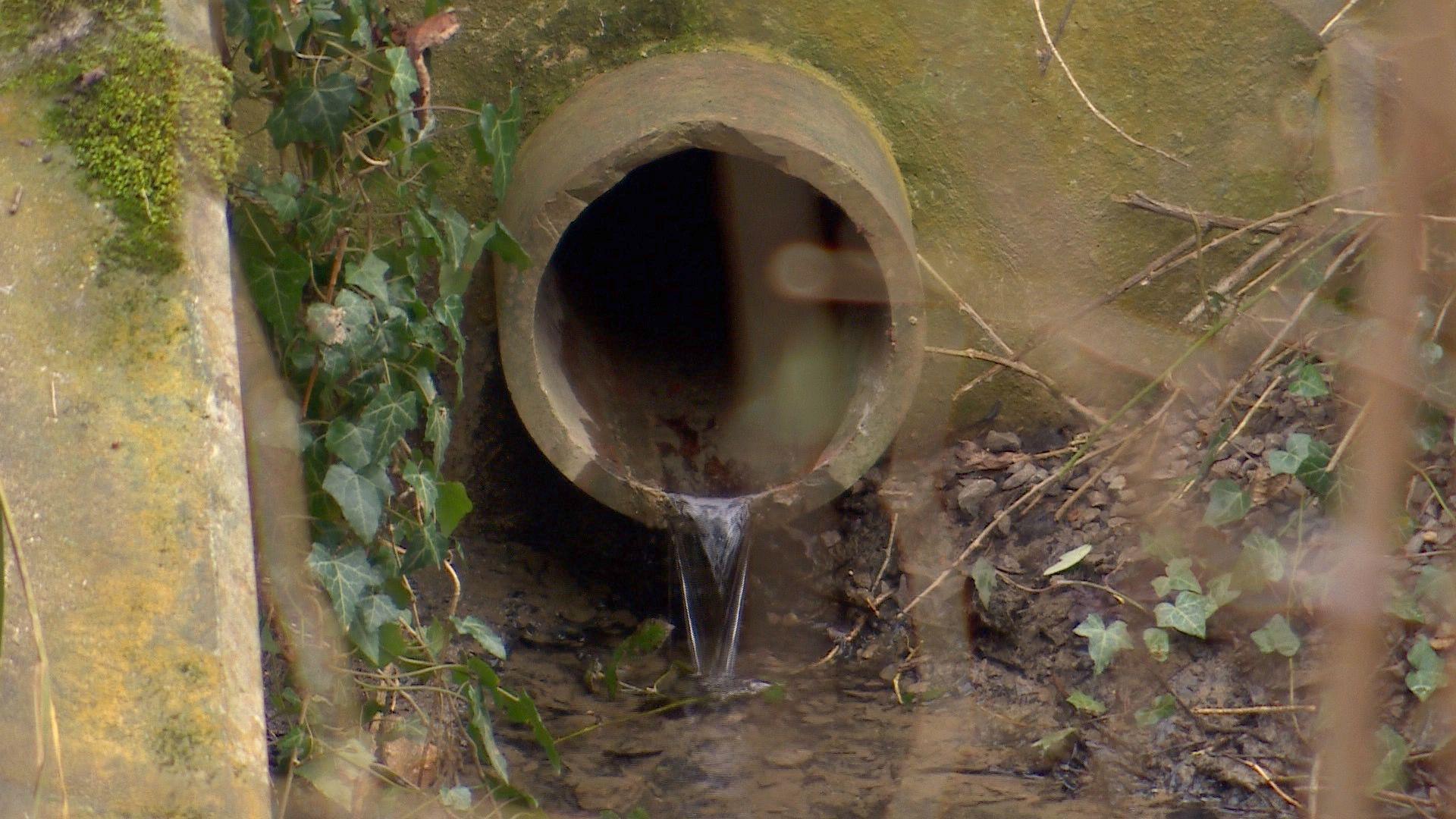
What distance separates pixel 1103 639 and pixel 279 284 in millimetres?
2106

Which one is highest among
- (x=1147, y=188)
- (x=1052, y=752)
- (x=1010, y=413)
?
(x=1147, y=188)

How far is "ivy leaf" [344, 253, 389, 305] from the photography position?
7.74 feet

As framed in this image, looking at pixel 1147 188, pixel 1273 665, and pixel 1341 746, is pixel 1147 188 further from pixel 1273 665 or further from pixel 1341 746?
pixel 1341 746

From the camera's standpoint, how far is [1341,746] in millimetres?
641

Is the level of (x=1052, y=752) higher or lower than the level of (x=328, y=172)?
lower

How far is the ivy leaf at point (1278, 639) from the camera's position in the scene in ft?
10.5

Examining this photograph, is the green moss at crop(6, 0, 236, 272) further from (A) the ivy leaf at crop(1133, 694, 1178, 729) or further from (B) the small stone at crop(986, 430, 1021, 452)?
(B) the small stone at crop(986, 430, 1021, 452)

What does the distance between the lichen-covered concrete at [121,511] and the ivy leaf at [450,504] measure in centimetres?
70

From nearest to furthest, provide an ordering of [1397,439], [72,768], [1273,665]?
[1397,439], [72,768], [1273,665]

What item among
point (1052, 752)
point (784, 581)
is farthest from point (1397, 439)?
point (784, 581)

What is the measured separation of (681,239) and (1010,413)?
1.34 m

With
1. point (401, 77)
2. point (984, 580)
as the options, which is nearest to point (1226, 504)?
point (984, 580)

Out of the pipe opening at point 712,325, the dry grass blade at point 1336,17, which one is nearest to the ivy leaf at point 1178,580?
the pipe opening at point 712,325

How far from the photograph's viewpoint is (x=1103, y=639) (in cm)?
339
